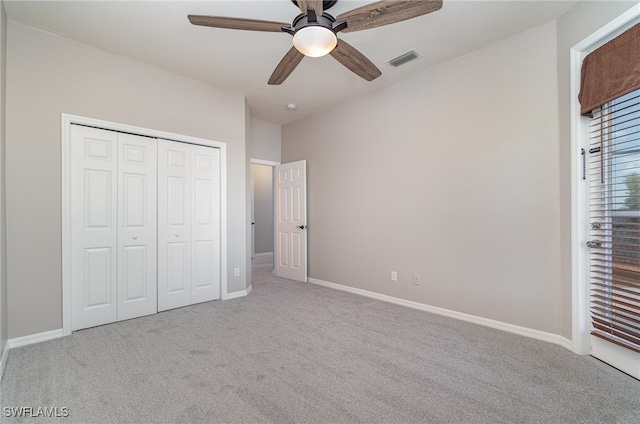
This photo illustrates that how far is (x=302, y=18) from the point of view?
201 cm

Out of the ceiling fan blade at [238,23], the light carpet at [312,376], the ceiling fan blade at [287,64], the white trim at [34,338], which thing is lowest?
the light carpet at [312,376]

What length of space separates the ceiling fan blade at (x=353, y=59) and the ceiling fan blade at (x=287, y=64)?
0.28 m

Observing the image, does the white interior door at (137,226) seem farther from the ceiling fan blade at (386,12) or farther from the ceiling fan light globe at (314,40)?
the ceiling fan blade at (386,12)

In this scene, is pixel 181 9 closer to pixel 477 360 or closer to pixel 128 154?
pixel 128 154

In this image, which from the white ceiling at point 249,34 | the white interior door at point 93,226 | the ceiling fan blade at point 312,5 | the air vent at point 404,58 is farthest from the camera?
the air vent at point 404,58

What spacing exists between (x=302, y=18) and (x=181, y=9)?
1134 millimetres

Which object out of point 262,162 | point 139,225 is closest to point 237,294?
point 139,225

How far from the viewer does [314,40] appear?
6.40ft

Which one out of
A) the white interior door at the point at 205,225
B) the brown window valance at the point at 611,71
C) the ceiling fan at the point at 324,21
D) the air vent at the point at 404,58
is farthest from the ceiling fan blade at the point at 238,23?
the brown window valance at the point at 611,71

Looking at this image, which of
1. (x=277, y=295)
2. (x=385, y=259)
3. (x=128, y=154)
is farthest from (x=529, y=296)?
(x=128, y=154)

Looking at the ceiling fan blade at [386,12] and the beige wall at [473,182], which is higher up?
the ceiling fan blade at [386,12]

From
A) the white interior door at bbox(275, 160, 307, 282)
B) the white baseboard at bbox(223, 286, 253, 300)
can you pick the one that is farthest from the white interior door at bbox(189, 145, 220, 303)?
the white interior door at bbox(275, 160, 307, 282)

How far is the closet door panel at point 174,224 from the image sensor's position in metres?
3.44

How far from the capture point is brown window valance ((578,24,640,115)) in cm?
189
